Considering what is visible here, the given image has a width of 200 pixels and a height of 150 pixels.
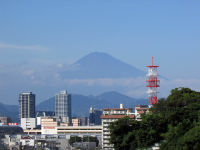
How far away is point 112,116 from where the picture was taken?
12406 cm

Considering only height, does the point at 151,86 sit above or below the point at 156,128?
above

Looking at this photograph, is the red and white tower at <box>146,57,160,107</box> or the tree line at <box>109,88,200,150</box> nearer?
the tree line at <box>109,88,200,150</box>

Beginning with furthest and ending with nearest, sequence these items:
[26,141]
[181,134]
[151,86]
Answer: [26,141] < [151,86] < [181,134]

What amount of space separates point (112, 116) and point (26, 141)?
27.1m

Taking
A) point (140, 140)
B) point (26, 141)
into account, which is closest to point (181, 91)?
point (140, 140)

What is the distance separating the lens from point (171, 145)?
4722 cm

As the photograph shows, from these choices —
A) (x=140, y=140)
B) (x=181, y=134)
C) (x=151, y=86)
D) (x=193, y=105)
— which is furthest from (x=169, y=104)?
(x=151, y=86)

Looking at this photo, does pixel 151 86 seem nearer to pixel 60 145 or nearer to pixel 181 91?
pixel 60 145

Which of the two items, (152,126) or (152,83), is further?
(152,83)

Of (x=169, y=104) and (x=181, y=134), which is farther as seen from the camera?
(x=169, y=104)

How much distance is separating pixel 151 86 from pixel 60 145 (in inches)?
1458

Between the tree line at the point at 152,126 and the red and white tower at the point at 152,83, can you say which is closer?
the tree line at the point at 152,126

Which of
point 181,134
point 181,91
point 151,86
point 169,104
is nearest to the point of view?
point 181,134

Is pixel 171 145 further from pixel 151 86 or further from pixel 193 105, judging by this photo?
pixel 151 86
